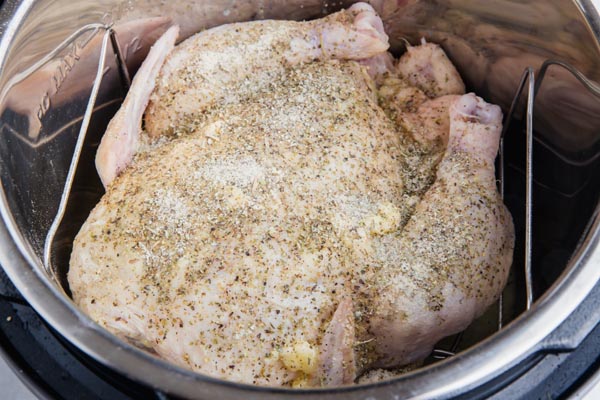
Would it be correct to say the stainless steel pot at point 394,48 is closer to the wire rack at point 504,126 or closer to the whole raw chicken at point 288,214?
the wire rack at point 504,126

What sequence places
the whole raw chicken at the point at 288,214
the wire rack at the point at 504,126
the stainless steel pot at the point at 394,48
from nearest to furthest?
the stainless steel pot at the point at 394,48 → the whole raw chicken at the point at 288,214 → the wire rack at the point at 504,126

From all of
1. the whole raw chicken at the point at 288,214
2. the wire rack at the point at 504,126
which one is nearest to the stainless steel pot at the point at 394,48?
the wire rack at the point at 504,126

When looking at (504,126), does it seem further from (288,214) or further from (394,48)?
(288,214)

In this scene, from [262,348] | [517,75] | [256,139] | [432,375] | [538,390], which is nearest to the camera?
[432,375]

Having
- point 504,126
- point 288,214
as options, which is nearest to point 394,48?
point 504,126

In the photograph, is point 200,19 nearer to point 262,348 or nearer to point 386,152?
point 386,152

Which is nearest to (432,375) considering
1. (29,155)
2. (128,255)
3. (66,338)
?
(66,338)
